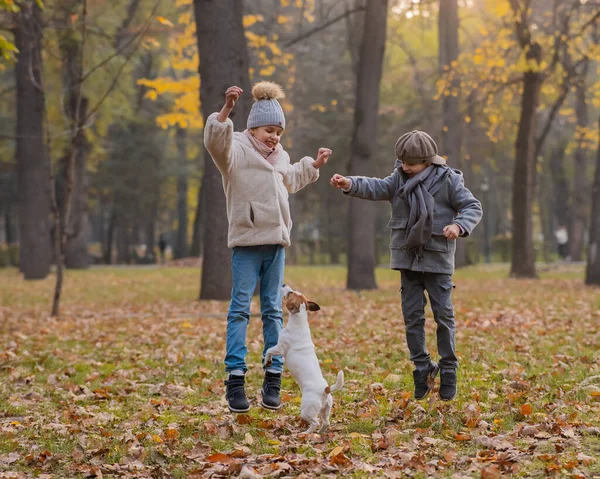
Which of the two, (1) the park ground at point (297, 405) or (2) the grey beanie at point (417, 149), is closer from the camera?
(1) the park ground at point (297, 405)

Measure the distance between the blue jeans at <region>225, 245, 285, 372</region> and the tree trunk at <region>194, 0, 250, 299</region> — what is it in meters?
7.76

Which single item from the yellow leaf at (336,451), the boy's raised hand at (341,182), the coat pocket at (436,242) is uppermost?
the boy's raised hand at (341,182)

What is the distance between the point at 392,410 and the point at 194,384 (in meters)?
2.09

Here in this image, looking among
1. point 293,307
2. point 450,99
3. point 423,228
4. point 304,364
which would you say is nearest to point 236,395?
point 304,364

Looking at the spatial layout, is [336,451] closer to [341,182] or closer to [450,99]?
A: [341,182]

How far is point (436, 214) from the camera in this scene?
17.2 ft

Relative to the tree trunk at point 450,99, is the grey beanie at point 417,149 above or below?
below

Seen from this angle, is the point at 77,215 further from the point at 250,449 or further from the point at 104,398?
the point at 250,449

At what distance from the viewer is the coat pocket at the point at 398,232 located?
525 centimetres

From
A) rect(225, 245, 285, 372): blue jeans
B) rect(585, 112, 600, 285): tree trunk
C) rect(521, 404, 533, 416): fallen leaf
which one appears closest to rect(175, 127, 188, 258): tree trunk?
rect(585, 112, 600, 285): tree trunk

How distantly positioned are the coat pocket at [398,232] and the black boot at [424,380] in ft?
2.90

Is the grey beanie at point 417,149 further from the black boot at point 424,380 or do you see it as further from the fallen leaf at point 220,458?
the fallen leaf at point 220,458

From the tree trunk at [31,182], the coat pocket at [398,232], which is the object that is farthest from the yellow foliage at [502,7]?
the coat pocket at [398,232]

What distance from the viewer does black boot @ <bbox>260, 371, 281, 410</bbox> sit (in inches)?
208
